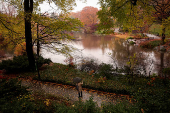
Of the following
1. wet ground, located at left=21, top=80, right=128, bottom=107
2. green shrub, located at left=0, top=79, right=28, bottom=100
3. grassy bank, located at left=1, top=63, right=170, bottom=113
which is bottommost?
wet ground, located at left=21, top=80, right=128, bottom=107

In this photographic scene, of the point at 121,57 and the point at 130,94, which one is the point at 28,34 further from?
the point at 121,57

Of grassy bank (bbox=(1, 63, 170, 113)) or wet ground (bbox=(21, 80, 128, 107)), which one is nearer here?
grassy bank (bbox=(1, 63, 170, 113))

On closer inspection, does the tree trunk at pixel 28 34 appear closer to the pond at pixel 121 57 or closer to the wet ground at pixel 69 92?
the pond at pixel 121 57

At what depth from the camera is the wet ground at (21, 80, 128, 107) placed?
16.6ft

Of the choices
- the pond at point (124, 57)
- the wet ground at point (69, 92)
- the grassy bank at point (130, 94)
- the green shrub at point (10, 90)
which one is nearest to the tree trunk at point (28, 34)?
the grassy bank at point (130, 94)

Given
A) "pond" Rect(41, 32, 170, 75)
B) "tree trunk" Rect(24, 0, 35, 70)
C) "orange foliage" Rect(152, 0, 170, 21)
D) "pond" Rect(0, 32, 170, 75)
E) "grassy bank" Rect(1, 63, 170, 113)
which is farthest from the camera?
"pond" Rect(41, 32, 170, 75)

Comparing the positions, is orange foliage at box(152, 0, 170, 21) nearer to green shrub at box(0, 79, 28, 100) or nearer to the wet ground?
the wet ground

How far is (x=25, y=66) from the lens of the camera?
776 cm

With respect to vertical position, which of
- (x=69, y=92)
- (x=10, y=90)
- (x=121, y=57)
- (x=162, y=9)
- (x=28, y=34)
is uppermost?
(x=162, y=9)

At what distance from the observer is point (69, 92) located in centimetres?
556

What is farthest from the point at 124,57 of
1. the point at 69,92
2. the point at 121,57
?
the point at 69,92

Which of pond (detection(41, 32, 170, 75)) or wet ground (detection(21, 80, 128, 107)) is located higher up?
pond (detection(41, 32, 170, 75))

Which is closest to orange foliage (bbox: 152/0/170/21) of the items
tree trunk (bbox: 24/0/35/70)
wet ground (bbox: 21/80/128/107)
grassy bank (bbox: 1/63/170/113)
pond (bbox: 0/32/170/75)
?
pond (bbox: 0/32/170/75)

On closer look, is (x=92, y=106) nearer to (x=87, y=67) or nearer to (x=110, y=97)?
(x=110, y=97)
